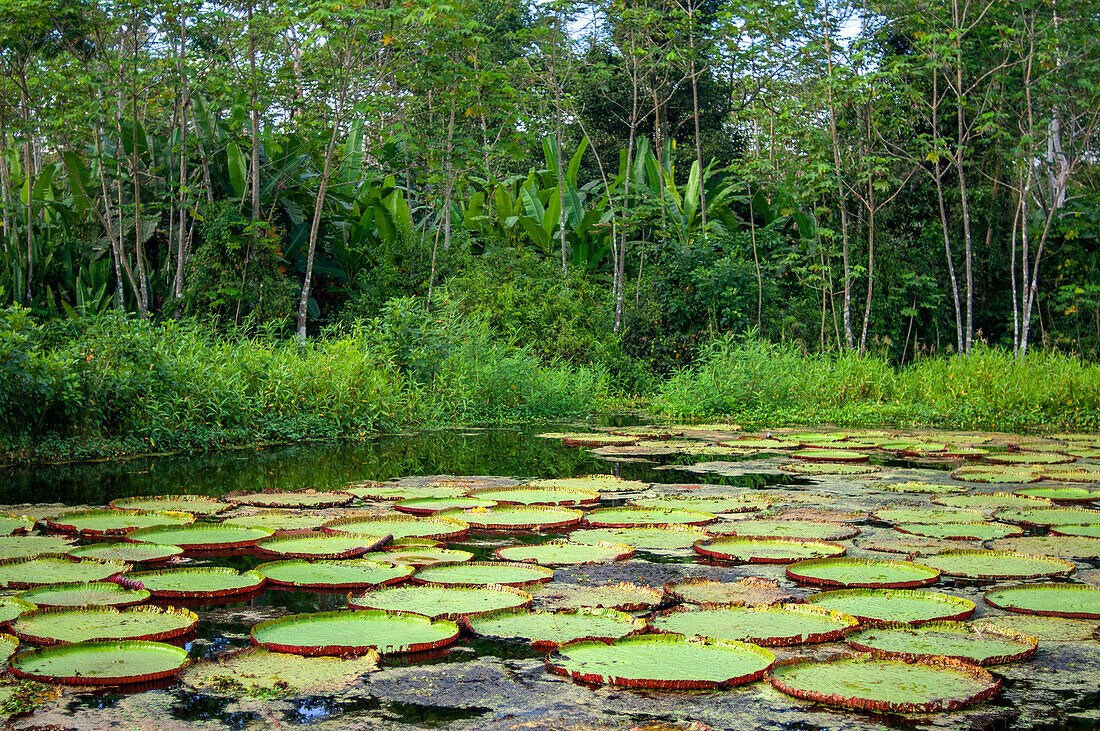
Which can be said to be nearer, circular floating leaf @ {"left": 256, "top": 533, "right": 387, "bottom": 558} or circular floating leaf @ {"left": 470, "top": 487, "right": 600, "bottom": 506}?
circular floating leaf @ {"left": 256, "top": 533, "right": 387, "bottom": 558}

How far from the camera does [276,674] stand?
7.39 feet

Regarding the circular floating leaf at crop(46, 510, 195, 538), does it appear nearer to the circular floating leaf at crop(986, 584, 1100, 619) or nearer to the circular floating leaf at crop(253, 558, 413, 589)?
the circular floating leaf at crop(253, 558, 413, 589)

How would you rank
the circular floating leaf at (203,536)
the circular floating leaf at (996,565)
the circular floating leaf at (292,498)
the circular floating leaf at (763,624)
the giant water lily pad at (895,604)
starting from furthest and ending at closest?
the circular floating leaf at (292,498) → the circular floating leaf at (203,536) → the circular floating leaf at (996,565) → the giant water lily pad at (895,604) → the circular floating leaf at (763,624)

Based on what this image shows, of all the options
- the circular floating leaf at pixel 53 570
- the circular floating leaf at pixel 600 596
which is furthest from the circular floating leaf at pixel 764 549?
the circular floating leaf at pixel 53 570

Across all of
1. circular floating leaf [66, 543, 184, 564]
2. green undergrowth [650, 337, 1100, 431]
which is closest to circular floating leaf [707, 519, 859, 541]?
circular floating leaf [66, 543, 184, 564]

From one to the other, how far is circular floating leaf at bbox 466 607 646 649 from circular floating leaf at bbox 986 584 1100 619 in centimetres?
115

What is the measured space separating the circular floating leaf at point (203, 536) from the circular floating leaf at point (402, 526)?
0.29 metres

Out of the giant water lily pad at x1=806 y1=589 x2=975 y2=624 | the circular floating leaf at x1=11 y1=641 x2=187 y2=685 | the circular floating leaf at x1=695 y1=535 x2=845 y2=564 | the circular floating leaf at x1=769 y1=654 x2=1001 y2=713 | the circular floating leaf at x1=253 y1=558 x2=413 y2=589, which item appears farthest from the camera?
the circular floating leaf at x1=695 y1=535 x2=845 y2=564

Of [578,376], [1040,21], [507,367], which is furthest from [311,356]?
[1040,21]

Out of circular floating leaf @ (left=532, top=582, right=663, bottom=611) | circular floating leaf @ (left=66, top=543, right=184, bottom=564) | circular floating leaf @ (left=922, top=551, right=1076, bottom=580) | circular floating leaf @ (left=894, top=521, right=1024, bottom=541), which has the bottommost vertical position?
circular floating leaf @ (left=922, top=551, right=1076, bottom=580)

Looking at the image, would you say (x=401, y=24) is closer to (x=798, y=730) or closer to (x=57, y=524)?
(x=57, y=524)

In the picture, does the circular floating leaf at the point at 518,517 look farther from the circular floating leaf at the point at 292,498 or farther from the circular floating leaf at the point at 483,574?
the circular floating leaf at the point at 483,574

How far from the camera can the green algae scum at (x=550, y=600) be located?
2.11m

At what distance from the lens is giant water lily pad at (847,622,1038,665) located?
7.84ft
